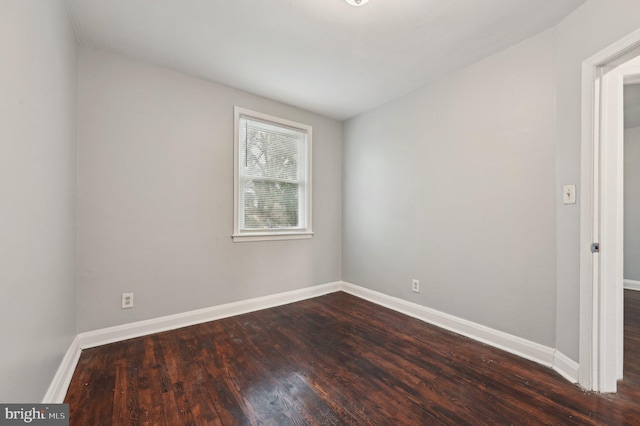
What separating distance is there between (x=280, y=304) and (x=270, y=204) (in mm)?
1252

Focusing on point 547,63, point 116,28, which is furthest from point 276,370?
point 547,63

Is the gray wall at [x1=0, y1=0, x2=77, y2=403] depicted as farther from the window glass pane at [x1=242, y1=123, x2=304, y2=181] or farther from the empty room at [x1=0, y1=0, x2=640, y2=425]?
the window glass pane at [x1=242, y1=123, x2=304, y2=181]

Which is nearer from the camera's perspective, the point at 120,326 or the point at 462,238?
the point at 120,326

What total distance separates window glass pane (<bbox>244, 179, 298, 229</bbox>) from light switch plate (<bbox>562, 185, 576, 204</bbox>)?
269cm

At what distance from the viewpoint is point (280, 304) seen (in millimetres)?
3271

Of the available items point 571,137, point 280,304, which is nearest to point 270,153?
point 280,304

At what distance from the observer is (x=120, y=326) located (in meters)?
2.33

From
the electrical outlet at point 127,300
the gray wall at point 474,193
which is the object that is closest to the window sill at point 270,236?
the gray wall at point 474,193

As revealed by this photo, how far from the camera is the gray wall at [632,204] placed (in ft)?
13.1

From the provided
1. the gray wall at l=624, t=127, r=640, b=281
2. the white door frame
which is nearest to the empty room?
Answer: the white door frame

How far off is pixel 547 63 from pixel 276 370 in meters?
3.05

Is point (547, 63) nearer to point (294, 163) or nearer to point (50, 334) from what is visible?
point (294, 163)

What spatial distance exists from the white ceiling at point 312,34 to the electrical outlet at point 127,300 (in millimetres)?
2148

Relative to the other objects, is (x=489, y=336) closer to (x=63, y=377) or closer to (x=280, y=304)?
(x=280, y=304)
